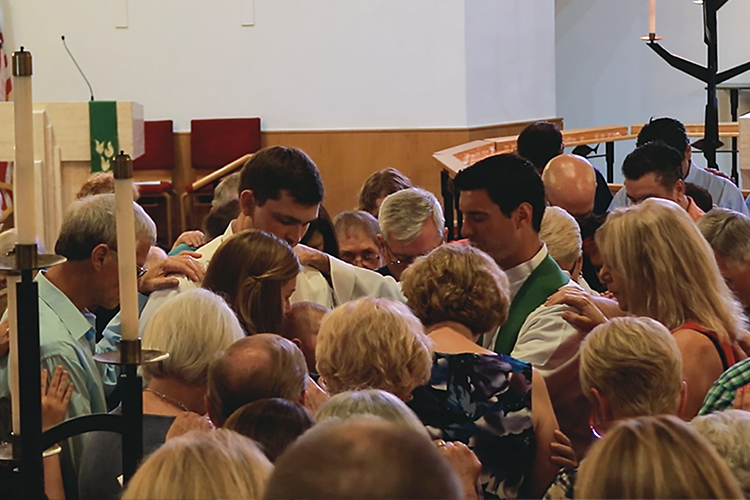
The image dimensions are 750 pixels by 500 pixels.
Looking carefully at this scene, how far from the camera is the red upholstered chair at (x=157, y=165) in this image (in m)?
9.88

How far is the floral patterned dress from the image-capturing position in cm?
223

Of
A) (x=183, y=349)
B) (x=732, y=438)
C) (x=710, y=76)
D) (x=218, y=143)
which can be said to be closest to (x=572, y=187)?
(x=183, y=349)

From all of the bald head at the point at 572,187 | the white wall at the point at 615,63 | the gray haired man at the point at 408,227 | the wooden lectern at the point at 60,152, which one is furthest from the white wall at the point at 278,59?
the wooden lectern at the point at 60,152

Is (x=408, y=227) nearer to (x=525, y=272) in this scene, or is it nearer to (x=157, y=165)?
(x=525, y=272)

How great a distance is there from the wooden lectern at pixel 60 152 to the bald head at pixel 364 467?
2.95 meters

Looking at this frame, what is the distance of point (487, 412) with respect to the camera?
223 cm

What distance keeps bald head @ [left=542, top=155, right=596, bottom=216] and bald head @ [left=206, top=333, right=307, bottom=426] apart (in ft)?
9.22

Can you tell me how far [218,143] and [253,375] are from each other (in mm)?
8167

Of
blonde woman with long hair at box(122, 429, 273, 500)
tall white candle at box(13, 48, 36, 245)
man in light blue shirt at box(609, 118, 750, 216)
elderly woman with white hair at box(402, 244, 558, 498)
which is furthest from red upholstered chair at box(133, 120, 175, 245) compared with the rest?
blonde woman with long hair at box(122, 429, 273, 500)

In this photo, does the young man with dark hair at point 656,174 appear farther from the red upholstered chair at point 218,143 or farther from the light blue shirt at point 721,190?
the red upholstered chair at point 218,143

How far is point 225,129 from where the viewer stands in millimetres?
9922

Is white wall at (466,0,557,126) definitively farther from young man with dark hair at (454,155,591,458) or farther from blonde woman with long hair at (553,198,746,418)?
blonde woman with long hair at (553,198,746,418)

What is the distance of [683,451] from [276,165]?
7.76 feet

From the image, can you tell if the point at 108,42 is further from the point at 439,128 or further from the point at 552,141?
the point at 552,141
